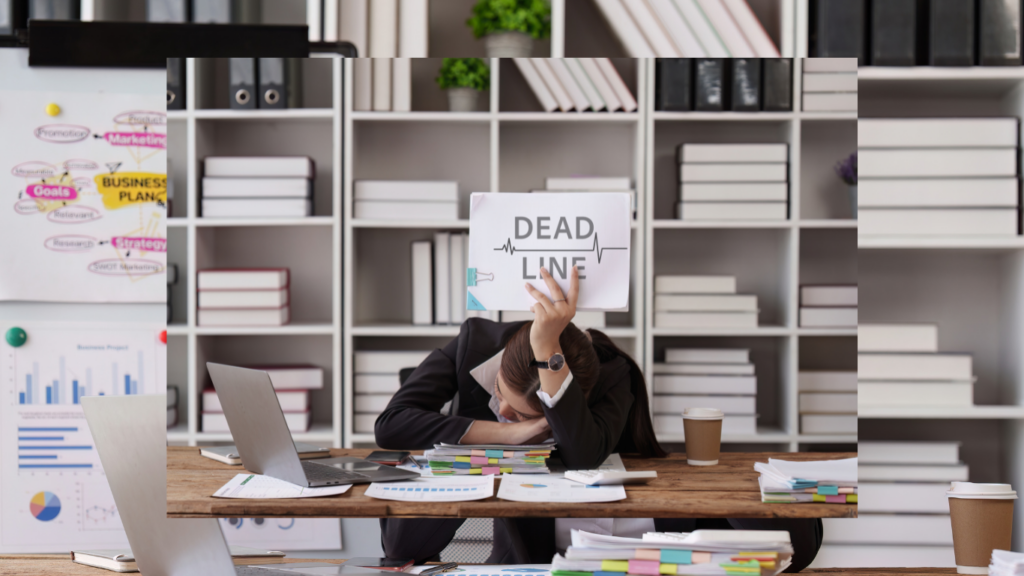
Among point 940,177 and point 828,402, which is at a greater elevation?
point 940,177

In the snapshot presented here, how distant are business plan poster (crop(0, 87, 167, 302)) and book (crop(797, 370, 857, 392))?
1738 millimetres

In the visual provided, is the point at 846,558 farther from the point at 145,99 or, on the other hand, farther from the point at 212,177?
the point at 145,99

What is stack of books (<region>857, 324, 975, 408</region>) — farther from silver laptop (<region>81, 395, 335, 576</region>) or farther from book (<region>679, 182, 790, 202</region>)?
silver laptop (<region>81, 395, 335, 576</region>)

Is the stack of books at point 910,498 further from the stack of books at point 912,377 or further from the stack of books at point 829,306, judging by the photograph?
the stack of books at point 829,306

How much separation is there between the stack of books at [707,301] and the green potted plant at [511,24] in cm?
106

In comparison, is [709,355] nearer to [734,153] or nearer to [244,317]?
[734,153]

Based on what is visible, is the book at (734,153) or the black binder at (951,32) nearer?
the book at (734,153)

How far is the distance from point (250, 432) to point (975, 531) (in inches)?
44.5

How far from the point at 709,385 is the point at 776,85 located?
46 centimetres

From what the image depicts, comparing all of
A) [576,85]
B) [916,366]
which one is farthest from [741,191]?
[916,366]

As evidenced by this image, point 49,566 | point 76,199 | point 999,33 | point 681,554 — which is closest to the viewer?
point 681,554

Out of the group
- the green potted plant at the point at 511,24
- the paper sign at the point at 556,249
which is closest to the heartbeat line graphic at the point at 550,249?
the paper sign at the point at 556,249

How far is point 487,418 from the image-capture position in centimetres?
102

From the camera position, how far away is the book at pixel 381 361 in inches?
43.5
